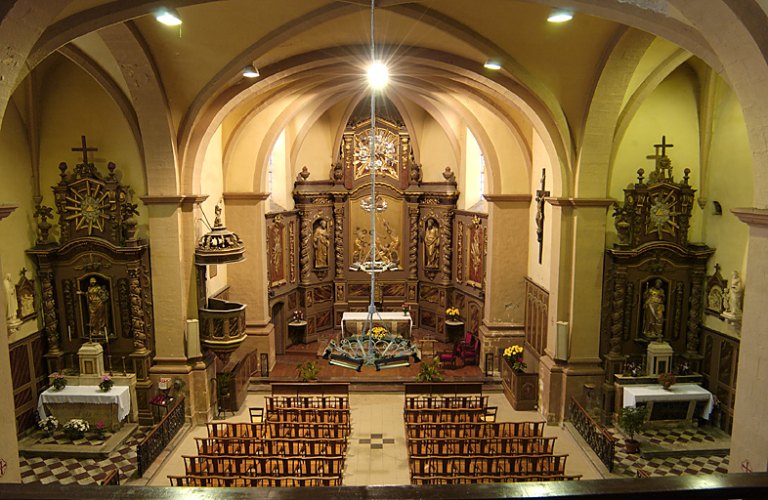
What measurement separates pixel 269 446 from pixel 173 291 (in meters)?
4.05

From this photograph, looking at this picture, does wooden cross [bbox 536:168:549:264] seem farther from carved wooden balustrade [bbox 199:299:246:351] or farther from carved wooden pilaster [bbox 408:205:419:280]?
carved wooden balustrade [bbox 199:299:246:351]

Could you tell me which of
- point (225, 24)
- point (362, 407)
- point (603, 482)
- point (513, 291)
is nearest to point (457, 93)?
point (513, 291)

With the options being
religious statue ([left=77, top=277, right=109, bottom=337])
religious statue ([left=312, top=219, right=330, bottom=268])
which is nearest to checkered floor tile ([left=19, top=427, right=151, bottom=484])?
religious statue ([left=77, top=277, right=109, bottom=337])

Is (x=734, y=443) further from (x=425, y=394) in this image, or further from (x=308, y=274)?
(x=308, y=274)

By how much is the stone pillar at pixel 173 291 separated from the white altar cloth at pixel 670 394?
9.11 meters

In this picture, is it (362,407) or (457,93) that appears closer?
(362,407)

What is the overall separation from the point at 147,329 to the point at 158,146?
13.2ft

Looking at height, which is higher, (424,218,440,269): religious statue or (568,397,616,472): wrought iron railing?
(424,218,440,269): religious statue

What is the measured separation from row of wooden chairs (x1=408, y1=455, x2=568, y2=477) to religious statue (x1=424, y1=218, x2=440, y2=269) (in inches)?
416

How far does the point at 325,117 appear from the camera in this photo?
66.1ft

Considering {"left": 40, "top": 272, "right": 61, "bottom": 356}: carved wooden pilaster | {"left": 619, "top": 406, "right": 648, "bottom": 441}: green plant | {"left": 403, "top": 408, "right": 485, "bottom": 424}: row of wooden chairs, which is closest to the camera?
{"left": 619, "top": 406, "right": 648, "bottom": 441}: green plant

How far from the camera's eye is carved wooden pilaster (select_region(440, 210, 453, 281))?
19438 mm

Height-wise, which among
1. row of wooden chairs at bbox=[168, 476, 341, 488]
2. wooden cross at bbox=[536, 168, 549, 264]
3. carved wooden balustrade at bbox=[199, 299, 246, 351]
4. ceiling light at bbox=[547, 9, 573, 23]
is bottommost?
row of wooden chairs at bbox=[168, 476, 341, 488]

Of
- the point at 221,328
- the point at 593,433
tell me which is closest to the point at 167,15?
the point at 221,328
